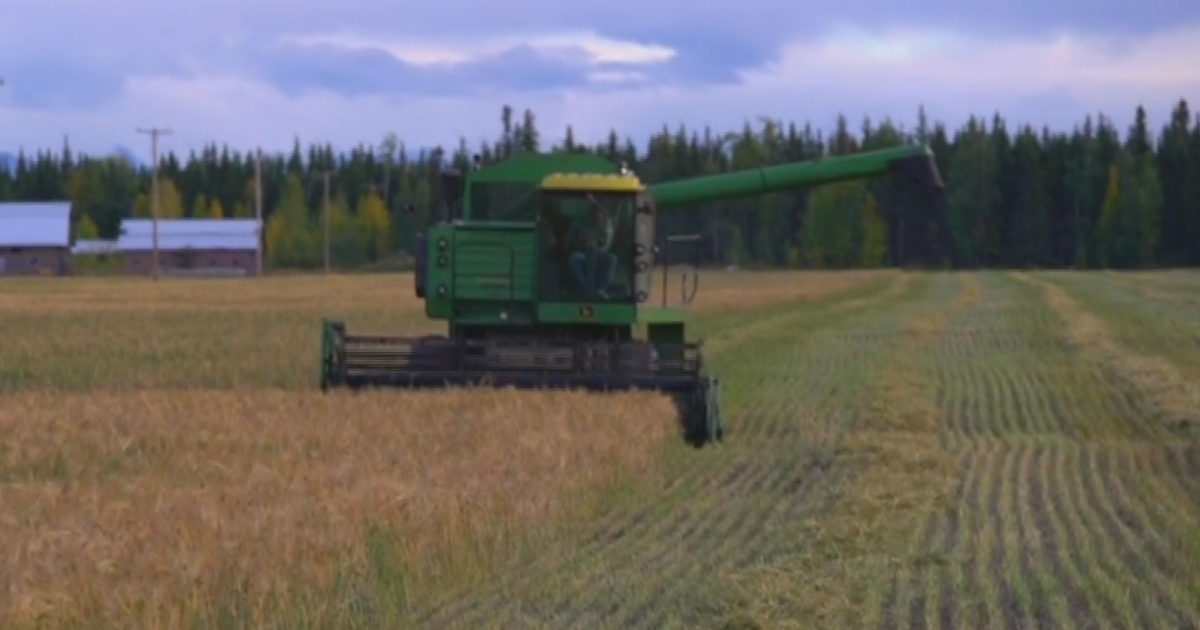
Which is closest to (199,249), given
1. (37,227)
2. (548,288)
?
(37,227)

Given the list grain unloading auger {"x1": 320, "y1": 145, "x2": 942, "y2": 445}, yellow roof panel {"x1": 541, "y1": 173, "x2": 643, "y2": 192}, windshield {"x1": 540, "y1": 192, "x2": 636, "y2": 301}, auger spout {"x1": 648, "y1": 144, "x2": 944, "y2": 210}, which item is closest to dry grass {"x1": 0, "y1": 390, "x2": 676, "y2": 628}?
grain unloading auger {"x1": 320, "y1": 145, "x2": 942, "y2": 445}

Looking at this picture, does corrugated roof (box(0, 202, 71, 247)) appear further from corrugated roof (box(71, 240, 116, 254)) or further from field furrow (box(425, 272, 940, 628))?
field furrow (box(425, 272, 940, 628))

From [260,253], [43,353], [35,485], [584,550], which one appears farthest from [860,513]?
[260,253]

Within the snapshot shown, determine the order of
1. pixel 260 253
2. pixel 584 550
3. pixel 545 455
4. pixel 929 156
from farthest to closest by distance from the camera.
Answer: pixel 260 253, pixel 929 156, pixel 545 455, pixel 584 550

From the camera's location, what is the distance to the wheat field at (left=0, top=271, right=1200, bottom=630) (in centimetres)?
912

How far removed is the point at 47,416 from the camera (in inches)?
653

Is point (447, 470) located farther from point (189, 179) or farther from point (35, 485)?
point (189, 179)

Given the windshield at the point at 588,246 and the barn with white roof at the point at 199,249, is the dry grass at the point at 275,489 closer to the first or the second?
the windshield at the point at 588,246

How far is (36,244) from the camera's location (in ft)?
357

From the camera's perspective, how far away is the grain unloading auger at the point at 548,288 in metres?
19.3

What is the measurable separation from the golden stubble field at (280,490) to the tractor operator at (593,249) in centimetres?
266

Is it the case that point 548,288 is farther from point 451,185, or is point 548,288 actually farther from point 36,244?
point 36,244

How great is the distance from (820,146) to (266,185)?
1632 inches

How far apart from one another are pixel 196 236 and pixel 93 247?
45.2 ft
